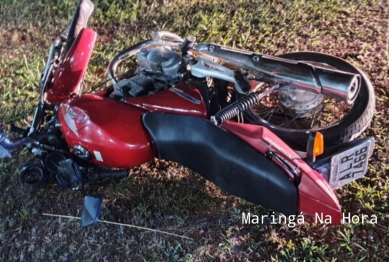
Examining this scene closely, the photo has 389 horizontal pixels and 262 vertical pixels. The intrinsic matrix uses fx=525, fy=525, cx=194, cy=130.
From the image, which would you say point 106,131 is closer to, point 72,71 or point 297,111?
point 72,71

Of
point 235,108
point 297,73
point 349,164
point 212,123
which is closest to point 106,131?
point 212,123

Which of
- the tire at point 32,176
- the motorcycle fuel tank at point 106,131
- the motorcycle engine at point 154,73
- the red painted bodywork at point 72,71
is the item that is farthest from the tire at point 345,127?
the tire at point 32,176

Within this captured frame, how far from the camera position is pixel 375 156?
2986 mm

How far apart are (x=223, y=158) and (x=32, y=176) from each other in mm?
1205

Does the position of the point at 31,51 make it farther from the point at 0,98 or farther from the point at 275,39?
the point at 275,39

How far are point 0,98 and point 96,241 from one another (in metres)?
1.65

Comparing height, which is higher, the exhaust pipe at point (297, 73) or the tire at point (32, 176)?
the exhaust pipe at point (297, 73)

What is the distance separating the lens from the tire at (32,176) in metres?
3.01

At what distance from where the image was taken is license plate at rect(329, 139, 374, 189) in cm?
248

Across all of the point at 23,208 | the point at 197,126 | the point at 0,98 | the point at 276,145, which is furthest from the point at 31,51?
the point at 276,145

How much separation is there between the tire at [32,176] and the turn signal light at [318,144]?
154cm

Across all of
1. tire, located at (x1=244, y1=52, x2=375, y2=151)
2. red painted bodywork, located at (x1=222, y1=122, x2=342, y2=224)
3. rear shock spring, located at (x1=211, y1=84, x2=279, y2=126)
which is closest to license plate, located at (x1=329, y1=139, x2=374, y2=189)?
red painted bodywork, located at (x1=222, y1=122, x2=342, y2=224)

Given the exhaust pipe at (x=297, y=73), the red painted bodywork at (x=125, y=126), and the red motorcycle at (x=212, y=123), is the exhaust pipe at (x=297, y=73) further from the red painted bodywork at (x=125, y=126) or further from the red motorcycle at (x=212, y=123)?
the red painted bodywork at (x=125, y=126)

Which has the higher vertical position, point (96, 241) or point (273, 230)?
point (273, 230)
